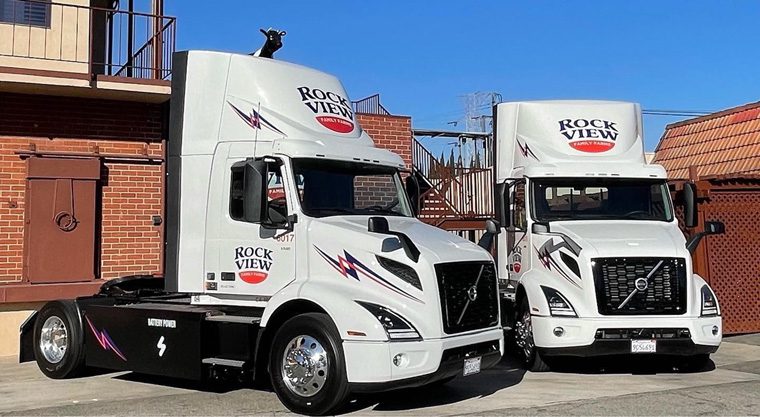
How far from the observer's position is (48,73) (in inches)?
437

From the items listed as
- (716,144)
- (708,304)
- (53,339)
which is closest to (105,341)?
(53,339)

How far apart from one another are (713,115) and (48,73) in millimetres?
15019

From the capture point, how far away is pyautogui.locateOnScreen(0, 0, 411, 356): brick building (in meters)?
11.5

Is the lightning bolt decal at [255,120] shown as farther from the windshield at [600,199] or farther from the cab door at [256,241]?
the windshield at [600,199]

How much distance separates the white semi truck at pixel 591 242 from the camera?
355 inches

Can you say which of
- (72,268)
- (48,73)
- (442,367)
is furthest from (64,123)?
(442,367)

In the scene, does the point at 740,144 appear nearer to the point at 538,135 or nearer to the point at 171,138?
the point at 538,135

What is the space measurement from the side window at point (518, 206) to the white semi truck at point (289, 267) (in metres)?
2.33

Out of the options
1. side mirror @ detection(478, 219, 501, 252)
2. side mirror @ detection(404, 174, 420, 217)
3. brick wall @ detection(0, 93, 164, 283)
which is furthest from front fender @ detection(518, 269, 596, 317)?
brick wall @ detection(0, 93, 164, 283)

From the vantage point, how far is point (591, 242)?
930 cm

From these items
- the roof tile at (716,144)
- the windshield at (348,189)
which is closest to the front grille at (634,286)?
the windshield at (348,189)

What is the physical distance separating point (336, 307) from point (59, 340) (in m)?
4.45

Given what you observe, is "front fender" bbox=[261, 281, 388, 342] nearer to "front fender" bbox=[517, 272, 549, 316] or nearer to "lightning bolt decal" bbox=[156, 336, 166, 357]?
"lightning bolt decal" bbox=[156, 336, 166, 357]

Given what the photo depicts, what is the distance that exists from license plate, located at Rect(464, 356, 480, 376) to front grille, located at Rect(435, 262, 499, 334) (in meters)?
0.30
